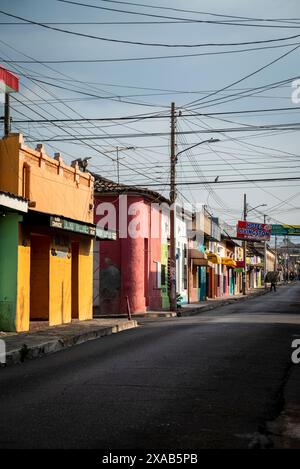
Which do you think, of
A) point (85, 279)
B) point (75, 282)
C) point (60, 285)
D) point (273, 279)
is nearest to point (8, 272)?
point (60, 285)

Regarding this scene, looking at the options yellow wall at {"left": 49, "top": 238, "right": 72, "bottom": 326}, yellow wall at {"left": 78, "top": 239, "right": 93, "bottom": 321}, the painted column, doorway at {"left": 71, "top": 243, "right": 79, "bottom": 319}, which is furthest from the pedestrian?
the painted column

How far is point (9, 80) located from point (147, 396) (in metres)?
13.5

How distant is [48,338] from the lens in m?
16.6

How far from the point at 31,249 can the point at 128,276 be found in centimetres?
1150

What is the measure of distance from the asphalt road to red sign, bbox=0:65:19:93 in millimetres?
8688

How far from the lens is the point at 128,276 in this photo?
3262cm

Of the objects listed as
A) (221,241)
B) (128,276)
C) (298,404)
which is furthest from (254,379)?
(221,241)

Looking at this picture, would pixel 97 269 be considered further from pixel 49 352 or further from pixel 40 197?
pixel 49 352

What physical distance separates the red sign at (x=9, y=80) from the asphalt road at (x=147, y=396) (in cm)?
869

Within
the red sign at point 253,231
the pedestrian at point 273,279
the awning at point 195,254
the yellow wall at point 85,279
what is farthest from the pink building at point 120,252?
the pedestrian at point 273,279

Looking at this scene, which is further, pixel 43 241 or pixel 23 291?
pixel 43 241

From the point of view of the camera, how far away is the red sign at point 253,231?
67062mm

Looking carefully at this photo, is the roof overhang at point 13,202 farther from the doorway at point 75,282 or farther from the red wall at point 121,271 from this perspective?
the red wall at point 121,271
